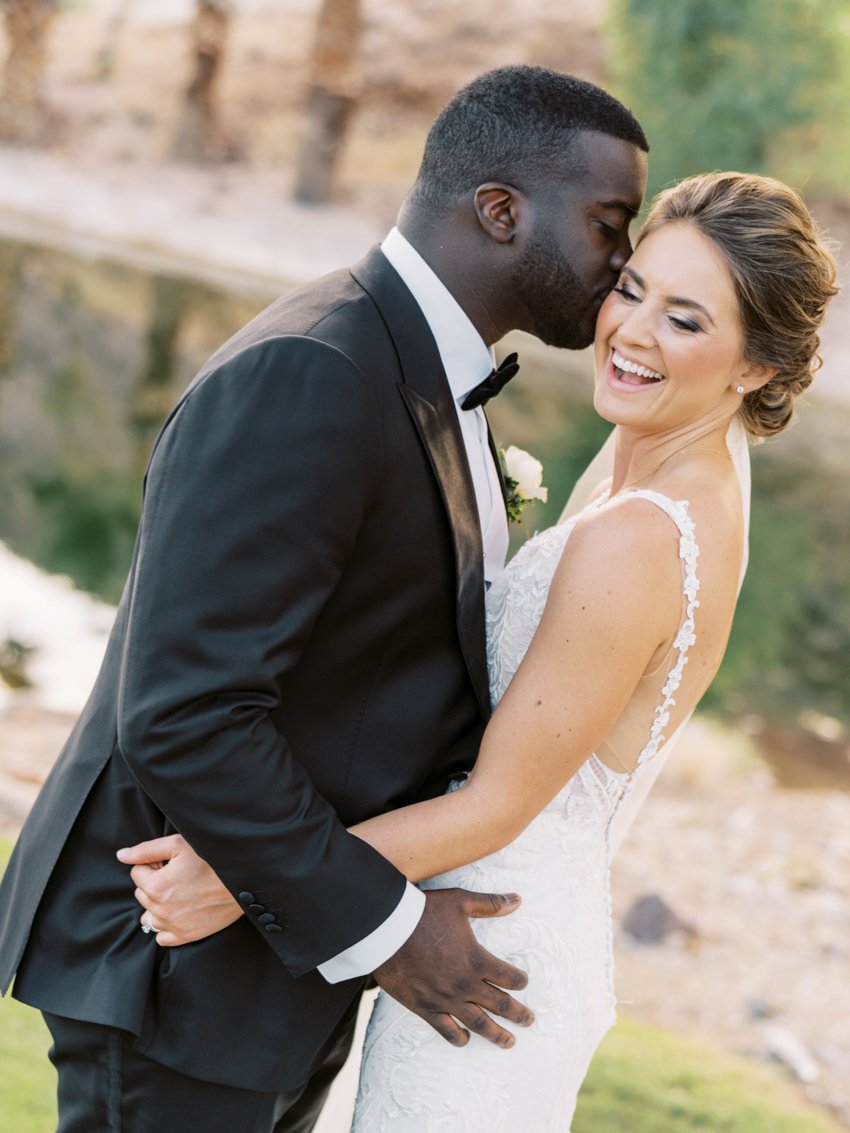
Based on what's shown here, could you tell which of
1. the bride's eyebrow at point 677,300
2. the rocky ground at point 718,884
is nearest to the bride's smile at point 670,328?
the bride's eyebrow at point 677,300

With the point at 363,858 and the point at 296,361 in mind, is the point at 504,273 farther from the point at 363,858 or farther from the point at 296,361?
the point at 363,858

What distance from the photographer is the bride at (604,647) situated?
2191 mm

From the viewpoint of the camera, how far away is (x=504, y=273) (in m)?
2.20

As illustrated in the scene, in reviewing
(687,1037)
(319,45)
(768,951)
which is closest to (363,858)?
(687,1037)

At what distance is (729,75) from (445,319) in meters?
22.7

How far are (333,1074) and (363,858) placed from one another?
2.34ft

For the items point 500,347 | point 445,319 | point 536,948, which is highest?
point 445,319

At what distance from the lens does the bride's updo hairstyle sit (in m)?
2.38

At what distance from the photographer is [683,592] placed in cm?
226

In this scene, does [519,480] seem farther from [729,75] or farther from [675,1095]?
[729,75]

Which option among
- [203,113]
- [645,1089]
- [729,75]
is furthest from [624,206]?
[203,113]

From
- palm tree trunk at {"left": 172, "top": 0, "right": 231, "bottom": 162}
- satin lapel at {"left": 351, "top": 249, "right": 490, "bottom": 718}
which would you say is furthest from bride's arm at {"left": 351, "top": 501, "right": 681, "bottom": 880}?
palm tree trunk at {"left": 172, "top": 0, "right": 231, "bottom": 162}

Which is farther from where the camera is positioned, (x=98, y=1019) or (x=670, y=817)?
(x=670, y=817)

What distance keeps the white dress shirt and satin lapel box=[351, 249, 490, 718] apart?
4 cm
